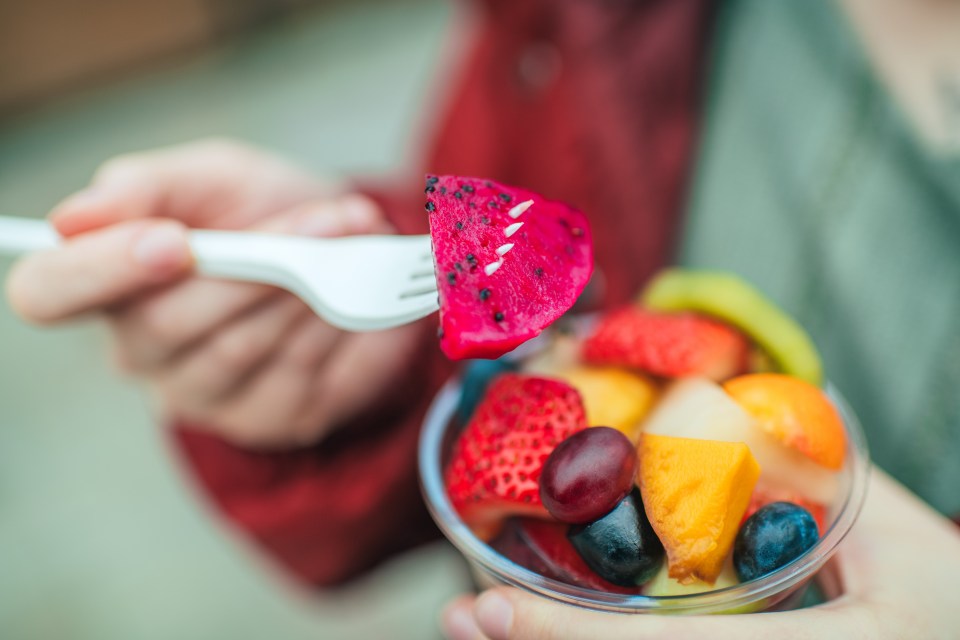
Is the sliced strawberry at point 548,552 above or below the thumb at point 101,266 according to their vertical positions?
below

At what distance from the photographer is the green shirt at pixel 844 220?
66 cm

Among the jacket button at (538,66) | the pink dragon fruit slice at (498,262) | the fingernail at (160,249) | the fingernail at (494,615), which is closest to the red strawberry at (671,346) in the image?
the pink dragon fruit slice at (498,262)

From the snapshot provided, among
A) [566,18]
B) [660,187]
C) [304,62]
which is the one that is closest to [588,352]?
[660,187]

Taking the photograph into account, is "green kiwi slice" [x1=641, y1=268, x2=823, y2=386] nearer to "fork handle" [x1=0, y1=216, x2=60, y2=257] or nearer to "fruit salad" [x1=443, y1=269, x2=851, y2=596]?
"fruit salad" [x1=443, y1=269, x2=851, y2=596]

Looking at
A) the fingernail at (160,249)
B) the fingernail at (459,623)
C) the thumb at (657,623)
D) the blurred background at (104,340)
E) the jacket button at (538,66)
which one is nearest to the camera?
the thumb at (657,623)

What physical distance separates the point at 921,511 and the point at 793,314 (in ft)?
0.97

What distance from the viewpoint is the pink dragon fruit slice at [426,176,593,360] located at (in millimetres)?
490

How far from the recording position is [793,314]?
840 millimetres

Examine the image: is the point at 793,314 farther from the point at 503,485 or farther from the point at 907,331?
the point at 503,485

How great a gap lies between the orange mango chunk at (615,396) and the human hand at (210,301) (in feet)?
1.05

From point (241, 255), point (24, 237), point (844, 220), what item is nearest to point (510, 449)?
point (241, 255)

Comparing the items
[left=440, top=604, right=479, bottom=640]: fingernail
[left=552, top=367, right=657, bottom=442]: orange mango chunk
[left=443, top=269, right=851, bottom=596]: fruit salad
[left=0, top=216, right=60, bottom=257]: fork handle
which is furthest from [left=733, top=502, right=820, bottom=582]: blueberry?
[left=0, top=216, right=60, bottom=257]: fork handle

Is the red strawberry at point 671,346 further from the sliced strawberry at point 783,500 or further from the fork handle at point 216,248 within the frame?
the fork handle at point 216,248

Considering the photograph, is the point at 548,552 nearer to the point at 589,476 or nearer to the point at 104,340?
the point at 589,476
